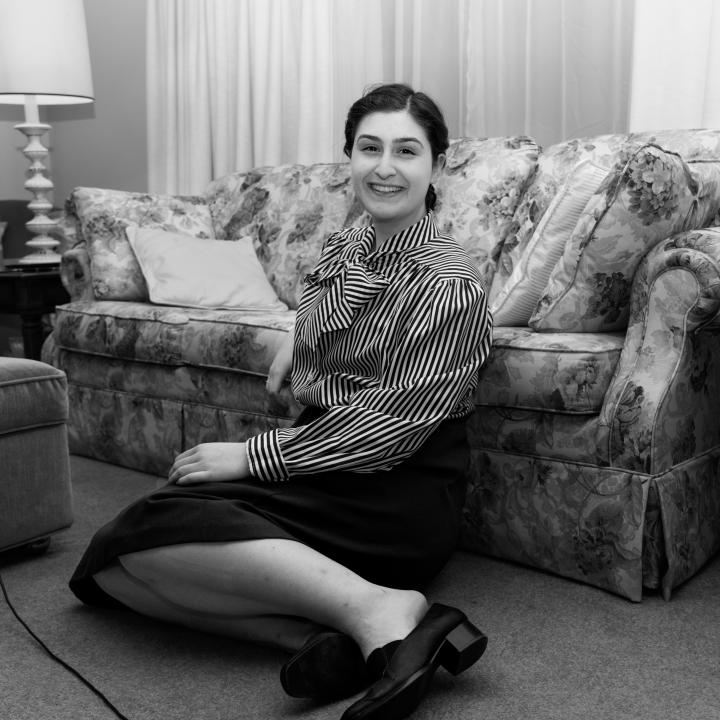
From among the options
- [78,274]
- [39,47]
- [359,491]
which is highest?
[39,47]

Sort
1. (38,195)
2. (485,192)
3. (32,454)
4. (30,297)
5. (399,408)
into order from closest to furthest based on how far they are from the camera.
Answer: (399,408), (32,454), (485,192), (30,297), (38,195)

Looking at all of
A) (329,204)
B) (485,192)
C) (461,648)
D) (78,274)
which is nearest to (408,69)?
(329,204)

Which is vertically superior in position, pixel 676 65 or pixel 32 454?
pixel 676 65

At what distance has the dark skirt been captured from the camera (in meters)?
1.45

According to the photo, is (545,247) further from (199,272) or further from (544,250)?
(199,272)

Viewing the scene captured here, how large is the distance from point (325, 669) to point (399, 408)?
416mm

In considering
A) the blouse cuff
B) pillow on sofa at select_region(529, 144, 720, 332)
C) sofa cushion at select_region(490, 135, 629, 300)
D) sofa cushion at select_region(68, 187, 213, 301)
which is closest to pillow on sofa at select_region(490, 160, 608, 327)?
pillow on sofa at select_region(529, 144, 720, 332)

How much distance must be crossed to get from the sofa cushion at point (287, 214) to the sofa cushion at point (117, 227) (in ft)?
0.45

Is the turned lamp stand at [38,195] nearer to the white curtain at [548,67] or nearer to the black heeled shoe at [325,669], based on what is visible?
the white curtain at [548,67]

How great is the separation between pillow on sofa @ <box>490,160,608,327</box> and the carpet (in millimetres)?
548

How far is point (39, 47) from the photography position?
3426 millimetres

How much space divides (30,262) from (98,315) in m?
0.89

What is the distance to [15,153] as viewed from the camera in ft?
14.9

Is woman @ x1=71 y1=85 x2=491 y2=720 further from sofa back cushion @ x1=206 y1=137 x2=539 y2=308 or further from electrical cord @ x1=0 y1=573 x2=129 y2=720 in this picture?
sofa back cushion @ x1=206 y1=137 x2=539 y2=308
